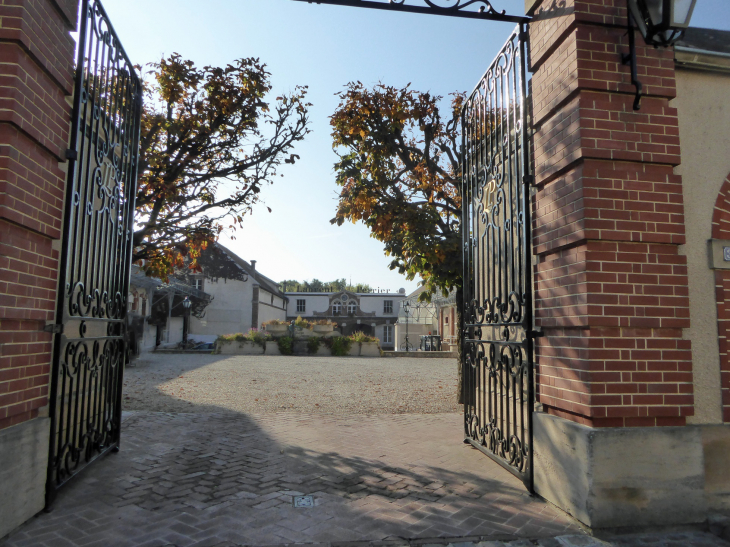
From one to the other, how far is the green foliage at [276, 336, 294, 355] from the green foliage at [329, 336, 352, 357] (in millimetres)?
2036

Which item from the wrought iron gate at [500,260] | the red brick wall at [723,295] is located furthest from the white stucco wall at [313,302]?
the red brick wall at [723,295]

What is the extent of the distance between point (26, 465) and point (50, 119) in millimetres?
2434

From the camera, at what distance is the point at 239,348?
23.3m

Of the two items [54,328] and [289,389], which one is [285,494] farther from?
[289,389]

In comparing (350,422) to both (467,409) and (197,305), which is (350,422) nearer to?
(467,409)

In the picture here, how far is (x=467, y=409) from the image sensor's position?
570 centimetres

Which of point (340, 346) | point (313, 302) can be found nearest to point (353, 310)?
point (313, 302)

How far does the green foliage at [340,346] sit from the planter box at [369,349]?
645 mm

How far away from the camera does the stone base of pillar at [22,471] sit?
3004mm

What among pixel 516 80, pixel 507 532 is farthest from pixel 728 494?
pixel 516 80

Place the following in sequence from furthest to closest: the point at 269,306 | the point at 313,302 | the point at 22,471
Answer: the point at 313,302, the point at 269,306, the point at 22,471

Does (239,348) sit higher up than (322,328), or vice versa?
(322,328)

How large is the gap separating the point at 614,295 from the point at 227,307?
132ft

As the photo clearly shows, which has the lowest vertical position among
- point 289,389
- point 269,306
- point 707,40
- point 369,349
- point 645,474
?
point 289,389
